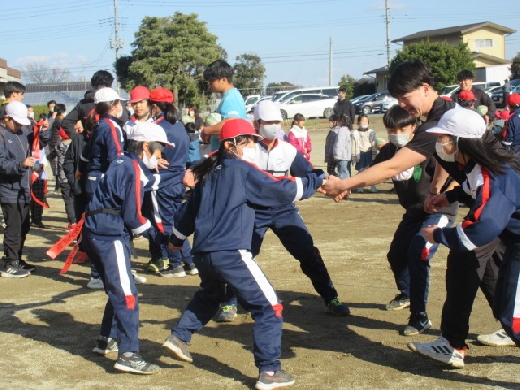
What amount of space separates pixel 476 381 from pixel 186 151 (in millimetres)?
4763

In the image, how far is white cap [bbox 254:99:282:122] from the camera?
623 centimetres

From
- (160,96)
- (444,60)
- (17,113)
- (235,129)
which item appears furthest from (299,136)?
(444,60)

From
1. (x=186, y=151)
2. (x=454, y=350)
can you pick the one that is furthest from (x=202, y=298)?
(x=186, y=151)

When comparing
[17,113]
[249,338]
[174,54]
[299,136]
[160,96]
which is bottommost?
[249,338]

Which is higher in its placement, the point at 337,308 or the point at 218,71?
the point at 218,71

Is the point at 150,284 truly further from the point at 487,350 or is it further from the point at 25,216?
the point at 487,350

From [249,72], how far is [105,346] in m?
53.1

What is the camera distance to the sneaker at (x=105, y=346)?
18.3 feet

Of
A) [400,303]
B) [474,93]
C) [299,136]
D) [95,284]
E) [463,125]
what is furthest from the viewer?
[299,136]

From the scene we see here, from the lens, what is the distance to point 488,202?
13.9 feet

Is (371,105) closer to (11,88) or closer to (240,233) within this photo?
(11,88)

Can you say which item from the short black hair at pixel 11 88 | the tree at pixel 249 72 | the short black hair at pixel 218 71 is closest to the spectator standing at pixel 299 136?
the short black hair at pixel 11 88

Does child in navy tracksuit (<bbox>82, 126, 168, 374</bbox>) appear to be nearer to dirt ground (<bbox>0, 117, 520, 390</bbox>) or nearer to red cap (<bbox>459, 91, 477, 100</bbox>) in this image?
dirt ground (<bbox>0, 117, 520, 390</bbox>)

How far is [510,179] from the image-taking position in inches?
170
